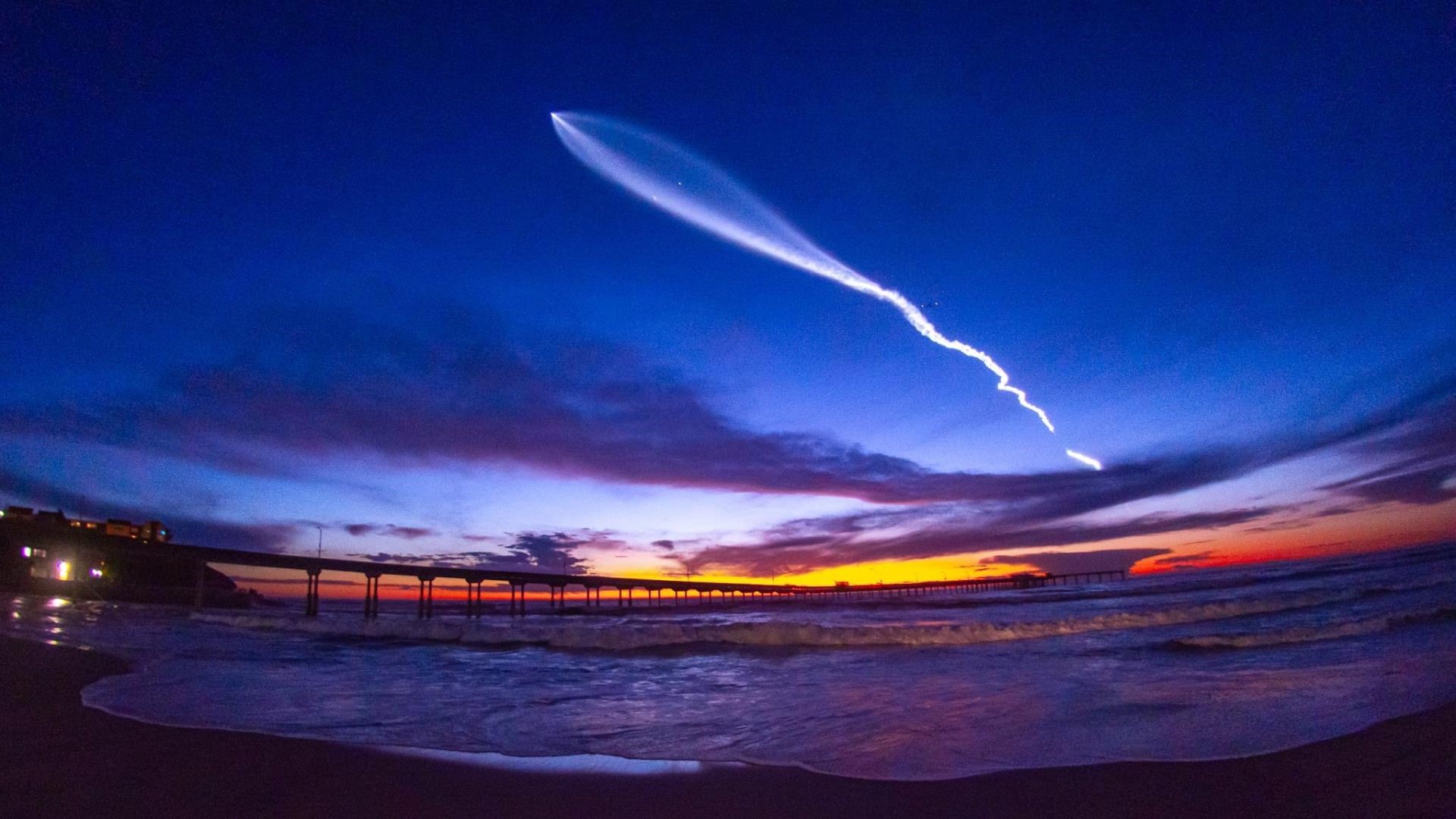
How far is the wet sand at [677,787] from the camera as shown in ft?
12.2

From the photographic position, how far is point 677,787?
4.33 m

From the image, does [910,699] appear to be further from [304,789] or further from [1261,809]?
[304,789]

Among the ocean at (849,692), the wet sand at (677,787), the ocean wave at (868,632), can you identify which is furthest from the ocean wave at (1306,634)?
the wet sand at (677,787)

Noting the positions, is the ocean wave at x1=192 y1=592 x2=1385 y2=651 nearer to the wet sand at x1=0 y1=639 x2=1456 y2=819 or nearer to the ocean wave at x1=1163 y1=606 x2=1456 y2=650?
the ocean wave at x1=1163 y1=606 x2=1456 y2=650

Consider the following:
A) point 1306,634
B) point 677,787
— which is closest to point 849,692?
point 677,787

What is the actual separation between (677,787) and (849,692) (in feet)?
16.9

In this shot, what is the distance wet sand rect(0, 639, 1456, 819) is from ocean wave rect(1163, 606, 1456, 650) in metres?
8.50

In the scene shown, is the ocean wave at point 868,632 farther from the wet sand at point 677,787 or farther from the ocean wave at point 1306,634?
the wet sand at point 677,787

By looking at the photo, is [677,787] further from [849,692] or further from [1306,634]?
[1306,634]

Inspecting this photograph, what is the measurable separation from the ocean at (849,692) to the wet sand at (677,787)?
363 millimetres

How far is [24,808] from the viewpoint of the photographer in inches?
144

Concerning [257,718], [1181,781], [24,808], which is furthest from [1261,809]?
A: [257,718]

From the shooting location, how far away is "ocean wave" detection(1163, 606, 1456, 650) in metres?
12.8

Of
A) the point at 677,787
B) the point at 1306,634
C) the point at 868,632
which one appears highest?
the point at 677,787
